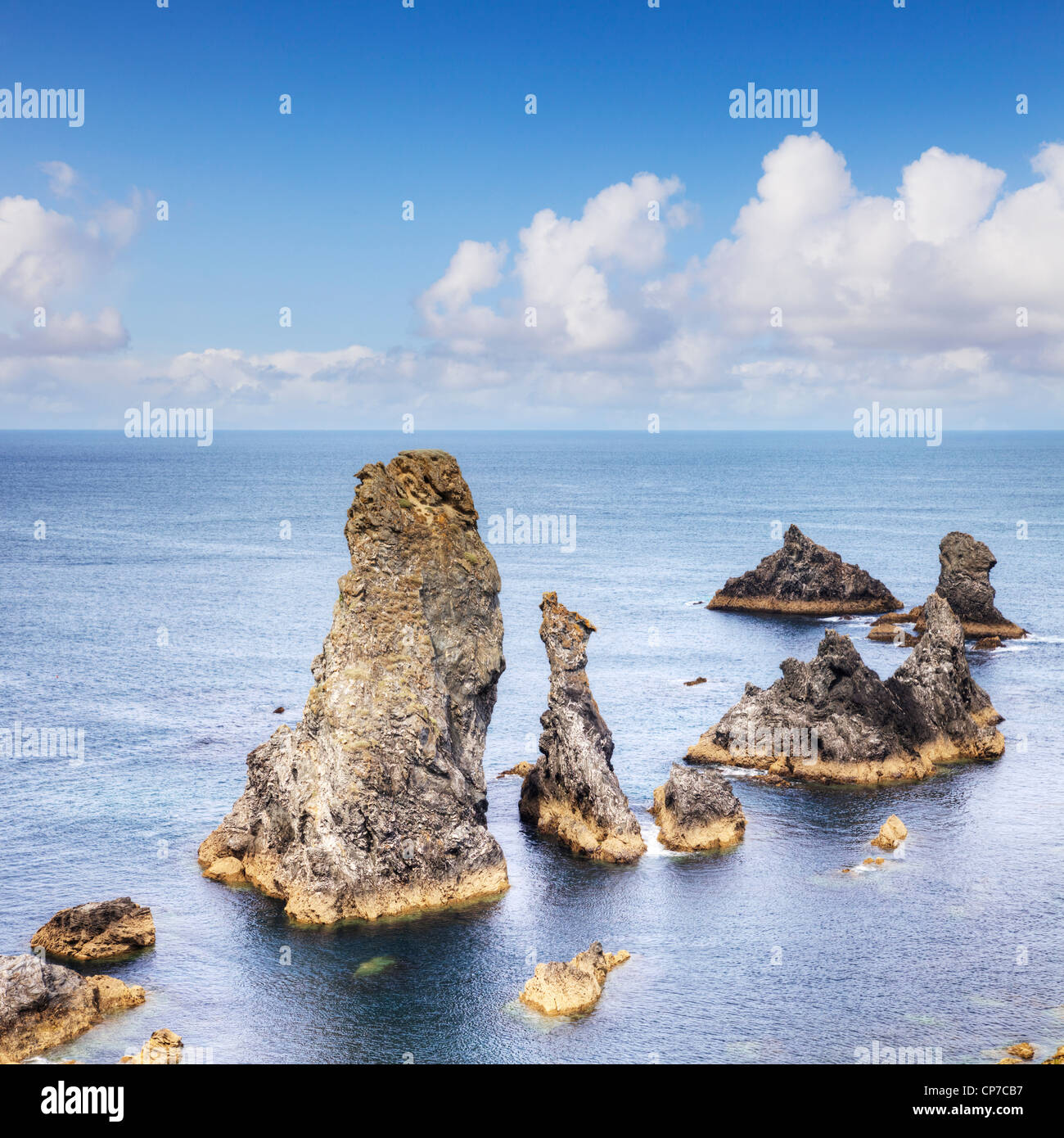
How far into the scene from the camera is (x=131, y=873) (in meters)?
59.4

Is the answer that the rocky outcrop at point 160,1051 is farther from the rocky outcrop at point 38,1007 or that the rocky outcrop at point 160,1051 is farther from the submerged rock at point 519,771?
the submerged rock at point 519,771

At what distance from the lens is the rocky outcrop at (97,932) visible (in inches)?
1969

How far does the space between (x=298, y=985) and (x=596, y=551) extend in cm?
14803

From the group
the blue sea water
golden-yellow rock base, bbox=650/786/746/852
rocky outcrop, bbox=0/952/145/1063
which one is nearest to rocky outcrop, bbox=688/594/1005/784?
the blue sea water

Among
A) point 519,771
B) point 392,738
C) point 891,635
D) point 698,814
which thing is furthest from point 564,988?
point 891,635

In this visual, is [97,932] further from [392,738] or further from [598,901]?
[598,901]

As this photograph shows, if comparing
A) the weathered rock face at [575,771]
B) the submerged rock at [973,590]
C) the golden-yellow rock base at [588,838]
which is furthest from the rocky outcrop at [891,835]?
the submerged rock at [973,590]

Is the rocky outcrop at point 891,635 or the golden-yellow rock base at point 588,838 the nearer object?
the golden-yellow rock base at point 588,838

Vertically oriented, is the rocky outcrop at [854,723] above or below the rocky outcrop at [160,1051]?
above

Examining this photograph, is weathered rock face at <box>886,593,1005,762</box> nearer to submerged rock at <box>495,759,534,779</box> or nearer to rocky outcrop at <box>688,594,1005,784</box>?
rocky outcrop at <box>688,594,1005,784</box>

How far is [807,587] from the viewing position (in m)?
134

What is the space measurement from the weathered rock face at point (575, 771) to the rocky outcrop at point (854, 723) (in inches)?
637

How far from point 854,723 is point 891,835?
45.7ft
